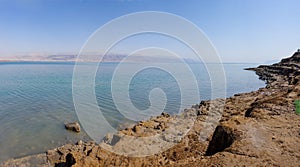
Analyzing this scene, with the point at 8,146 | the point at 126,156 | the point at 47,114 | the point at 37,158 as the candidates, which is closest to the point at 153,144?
the point at 126,156

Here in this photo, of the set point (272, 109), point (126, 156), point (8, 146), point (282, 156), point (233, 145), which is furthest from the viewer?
point (8, 146)

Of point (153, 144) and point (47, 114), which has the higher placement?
point (153, 144)

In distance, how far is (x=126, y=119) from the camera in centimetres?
1645

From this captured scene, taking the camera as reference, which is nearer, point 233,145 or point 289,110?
point 233,145

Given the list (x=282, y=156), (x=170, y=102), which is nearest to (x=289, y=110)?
(x=282, y=156)

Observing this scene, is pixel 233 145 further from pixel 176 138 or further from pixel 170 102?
pixel 170 102

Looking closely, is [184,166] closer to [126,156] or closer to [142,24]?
[126,156]

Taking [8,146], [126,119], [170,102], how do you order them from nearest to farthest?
[8,146] → [126,119] → [170,102]

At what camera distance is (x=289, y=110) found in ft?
30.6

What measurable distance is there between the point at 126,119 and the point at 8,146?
7863mm

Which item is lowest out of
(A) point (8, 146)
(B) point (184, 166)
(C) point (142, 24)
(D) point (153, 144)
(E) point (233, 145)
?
(A) point (8, 146)

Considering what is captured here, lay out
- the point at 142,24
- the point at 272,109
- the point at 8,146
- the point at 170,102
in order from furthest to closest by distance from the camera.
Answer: the point at 170,102 < the point at 8,146 < the point at 272,109 < the point at 142,24

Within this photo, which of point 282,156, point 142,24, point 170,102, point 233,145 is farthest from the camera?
point 170,102

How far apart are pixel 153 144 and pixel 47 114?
39.8 feet
